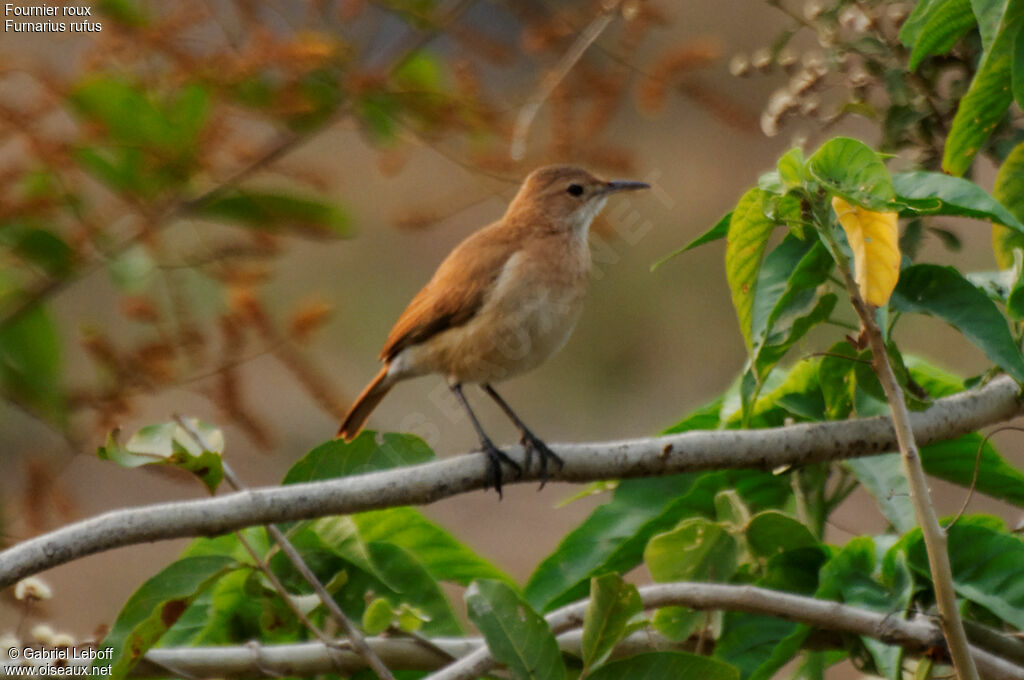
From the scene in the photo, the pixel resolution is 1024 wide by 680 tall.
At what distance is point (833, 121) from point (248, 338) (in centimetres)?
179

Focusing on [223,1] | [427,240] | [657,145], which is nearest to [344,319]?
[427,240]

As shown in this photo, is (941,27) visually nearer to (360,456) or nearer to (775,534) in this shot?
(775,534)

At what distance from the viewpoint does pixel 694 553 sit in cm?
212

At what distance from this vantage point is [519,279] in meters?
3.46

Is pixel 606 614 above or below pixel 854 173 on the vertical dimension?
below

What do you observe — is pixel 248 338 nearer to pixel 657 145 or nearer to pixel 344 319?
pixel 344 319

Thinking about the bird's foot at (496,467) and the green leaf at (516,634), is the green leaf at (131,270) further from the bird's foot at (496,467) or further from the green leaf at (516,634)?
the green leaf at (516,634)

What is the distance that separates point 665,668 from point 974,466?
0.88 meters

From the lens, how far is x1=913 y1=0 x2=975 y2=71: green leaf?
2043 mm

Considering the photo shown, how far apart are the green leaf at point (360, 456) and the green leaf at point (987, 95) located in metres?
1.22

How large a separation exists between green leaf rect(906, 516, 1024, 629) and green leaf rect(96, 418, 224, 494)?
1281 mm

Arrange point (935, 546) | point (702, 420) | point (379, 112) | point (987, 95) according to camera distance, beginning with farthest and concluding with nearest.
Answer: point (379, 112), point (702, 420), point (987, 95), point (935, 546)

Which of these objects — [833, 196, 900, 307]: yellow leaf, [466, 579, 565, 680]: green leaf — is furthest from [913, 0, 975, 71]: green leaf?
[466, 579, 565, 680]: green leaf
